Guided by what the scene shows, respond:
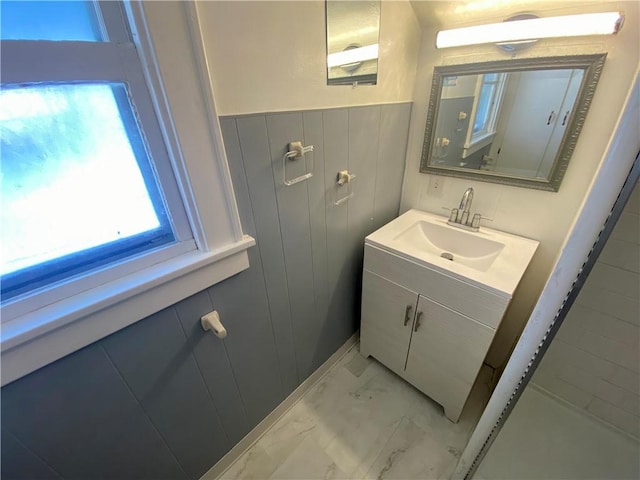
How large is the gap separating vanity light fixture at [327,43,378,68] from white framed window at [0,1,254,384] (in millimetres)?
496

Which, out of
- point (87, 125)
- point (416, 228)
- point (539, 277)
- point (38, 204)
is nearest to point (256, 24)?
point (87, 125)

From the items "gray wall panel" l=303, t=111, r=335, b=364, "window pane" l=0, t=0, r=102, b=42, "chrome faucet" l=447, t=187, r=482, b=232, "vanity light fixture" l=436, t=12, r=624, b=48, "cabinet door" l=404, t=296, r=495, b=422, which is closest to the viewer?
"window pane" l=0, t=0, r=102, b=42

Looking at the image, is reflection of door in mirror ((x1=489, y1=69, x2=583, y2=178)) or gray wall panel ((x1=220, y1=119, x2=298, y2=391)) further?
reflection of door in mirror ((x1=489, y1=69, x2=583, y2=178))

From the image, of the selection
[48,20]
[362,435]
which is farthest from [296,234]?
Result: [362,435]

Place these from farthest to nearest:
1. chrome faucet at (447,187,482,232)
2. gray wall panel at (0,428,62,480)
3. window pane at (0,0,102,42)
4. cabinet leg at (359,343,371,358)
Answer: cabinet leg at (359,343,371,358) → chrome faucet at (447,187,482,232) → gray wall panel at (0,428,62,480) → window pane at (0,0,102,42)

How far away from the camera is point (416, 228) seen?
4.74 feet

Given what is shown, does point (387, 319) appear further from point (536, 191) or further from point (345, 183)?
point (536, 191)

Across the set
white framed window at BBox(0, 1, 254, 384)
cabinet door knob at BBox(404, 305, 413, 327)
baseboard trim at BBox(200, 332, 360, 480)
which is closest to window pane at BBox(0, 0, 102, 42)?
white framed window at BBox(0, 1, 254, 384)

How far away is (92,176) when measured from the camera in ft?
2.06

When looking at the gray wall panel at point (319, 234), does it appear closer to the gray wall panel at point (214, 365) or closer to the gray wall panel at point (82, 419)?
the gray wall panel at point (214, 365)

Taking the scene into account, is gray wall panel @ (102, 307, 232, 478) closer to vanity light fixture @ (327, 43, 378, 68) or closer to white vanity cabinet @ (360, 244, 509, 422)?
white vanity cabinet @ (360, 244, 509, 422)

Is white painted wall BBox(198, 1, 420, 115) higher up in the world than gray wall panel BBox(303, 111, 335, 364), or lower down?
higher up

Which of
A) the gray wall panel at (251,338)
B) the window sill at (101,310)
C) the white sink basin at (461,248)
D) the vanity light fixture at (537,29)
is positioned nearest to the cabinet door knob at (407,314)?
the white sink basin at (461,248)

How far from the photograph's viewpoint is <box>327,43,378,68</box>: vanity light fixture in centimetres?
94
